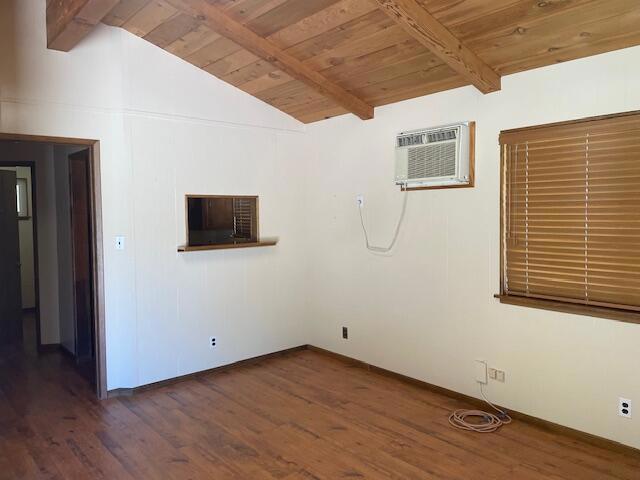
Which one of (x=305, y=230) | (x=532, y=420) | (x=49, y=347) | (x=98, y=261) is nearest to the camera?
(x=532, y=420)

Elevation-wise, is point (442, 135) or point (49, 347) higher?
point (442, 135)

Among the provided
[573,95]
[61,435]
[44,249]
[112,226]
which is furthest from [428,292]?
[44,249]

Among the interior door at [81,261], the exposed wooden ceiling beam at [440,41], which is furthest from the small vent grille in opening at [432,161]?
the interior door at [81,261]

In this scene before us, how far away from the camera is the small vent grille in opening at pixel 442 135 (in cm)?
350

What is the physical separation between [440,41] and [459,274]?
164 cm

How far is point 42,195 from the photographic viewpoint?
5145mm

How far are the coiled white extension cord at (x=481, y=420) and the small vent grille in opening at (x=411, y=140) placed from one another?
1.92 meters

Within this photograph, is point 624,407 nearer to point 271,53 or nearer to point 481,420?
point 481,420

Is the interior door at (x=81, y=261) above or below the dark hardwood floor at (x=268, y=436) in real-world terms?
above

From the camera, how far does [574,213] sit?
2.98 meters

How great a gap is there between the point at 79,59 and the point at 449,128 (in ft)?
9.08

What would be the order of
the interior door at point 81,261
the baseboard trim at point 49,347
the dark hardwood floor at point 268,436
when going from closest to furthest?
the dark hardwood floor at point 268,436 < the interior door at point 81,261 < the baseboard trim at point 49,347

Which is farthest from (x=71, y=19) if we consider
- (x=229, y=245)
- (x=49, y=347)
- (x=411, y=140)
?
(x=49, y=347)

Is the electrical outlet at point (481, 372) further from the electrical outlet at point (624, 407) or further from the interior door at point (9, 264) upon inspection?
the interior door at point (9, 264)
